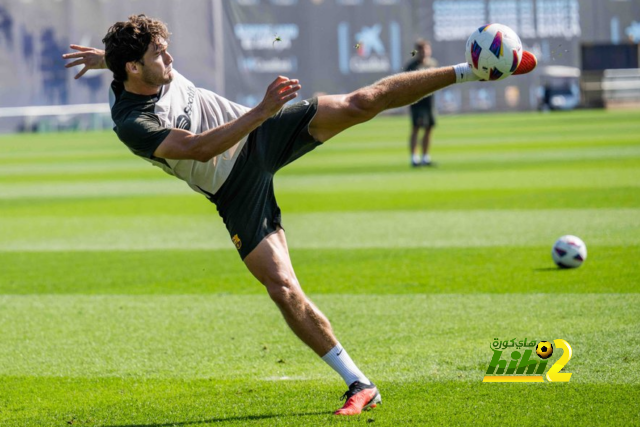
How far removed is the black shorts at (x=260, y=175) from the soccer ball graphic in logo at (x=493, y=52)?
100 cm


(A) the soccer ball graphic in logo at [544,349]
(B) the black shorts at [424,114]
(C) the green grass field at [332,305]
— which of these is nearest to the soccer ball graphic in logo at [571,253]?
(C) the green grass field at [332,305]

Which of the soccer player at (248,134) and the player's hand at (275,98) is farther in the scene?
the soccer player at (248,134)

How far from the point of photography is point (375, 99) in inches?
235

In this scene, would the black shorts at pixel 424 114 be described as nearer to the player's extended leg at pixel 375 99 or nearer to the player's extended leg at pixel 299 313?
the player's extended leg at pixel 375 99

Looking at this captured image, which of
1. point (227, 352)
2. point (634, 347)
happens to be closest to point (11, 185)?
point (227, 352)

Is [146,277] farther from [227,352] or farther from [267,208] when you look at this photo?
[267,208]

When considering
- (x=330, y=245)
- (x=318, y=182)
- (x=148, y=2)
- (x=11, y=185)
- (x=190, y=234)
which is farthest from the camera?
(x=148, y=2)

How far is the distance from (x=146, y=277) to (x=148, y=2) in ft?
126

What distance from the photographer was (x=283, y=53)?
166 feet

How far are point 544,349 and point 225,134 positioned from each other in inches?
107

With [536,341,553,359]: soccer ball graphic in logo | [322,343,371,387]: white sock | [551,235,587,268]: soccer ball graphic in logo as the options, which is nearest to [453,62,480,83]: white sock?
[322,343,371,387]: white sock

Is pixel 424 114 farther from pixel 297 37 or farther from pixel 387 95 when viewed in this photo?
pixel 297 37

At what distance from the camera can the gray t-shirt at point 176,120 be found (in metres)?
5.69

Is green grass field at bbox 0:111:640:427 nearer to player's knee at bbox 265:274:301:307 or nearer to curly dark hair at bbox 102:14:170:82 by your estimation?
player's knee at bbox 265:274:301:307
